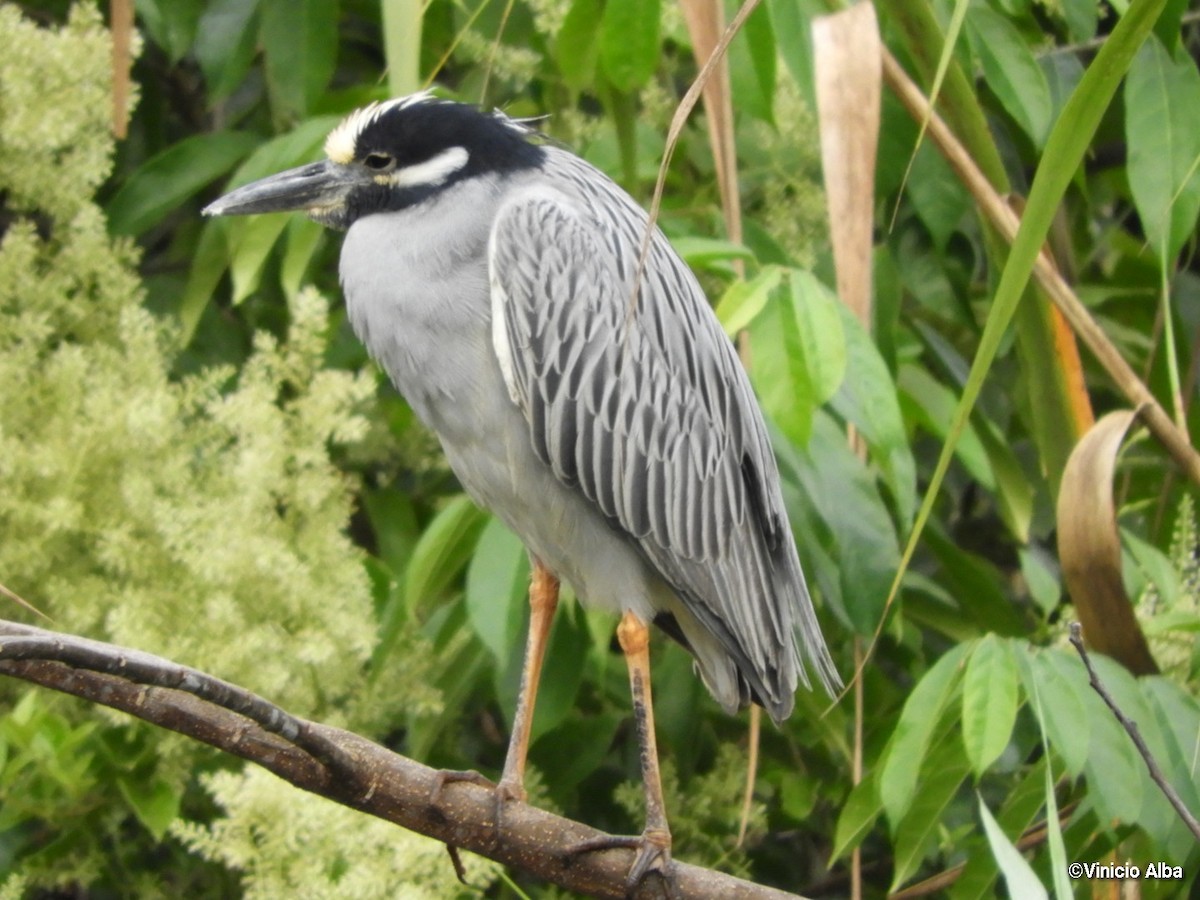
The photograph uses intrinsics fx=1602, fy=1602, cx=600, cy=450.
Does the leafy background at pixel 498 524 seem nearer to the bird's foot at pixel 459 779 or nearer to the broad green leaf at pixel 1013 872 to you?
the bird's foot at pixel 459 779

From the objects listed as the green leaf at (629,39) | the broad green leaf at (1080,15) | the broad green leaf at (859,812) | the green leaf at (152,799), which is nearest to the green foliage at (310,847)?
the green leaf at (152,799)

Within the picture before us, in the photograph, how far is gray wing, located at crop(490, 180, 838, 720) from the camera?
91.8 inches

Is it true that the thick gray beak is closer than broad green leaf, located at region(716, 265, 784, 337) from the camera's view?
No

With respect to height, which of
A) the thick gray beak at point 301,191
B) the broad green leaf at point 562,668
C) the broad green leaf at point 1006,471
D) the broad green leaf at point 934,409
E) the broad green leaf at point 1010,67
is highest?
the broad green leaf at point 1010,67

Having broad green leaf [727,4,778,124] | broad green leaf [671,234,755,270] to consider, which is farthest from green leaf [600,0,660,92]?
broad green leaf [671,234,755,270]

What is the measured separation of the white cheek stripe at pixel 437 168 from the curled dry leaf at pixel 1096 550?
101 cm

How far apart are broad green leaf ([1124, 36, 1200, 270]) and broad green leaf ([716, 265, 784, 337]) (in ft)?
1.71

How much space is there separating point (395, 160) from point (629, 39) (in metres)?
0.50

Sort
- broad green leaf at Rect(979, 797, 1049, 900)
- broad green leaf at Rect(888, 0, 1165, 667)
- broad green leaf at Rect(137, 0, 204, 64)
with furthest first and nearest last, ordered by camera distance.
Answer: broad green leaf at Rect(137, 0, 204, 64), broad green leaf at Rect(979, 797, 1049, 900), broad green leaf at Rect(888, 0, 1165, 667)

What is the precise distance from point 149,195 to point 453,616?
97 cm

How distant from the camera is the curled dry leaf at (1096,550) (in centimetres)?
205

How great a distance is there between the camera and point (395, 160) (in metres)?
2.48

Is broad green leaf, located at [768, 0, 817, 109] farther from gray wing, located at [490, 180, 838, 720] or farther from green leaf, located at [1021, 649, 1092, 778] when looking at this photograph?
green leaf, located at [1021, 649, 1092, 778]

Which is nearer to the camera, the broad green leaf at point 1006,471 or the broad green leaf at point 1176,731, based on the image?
the broad green leaf at point 1176,731
